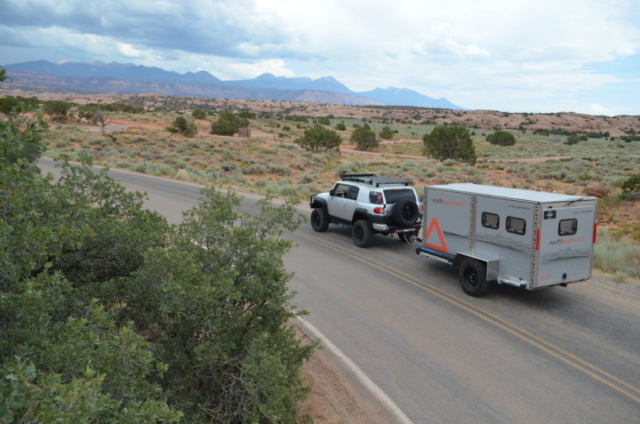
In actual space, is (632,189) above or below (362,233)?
above

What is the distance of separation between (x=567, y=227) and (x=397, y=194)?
5690 millimetres

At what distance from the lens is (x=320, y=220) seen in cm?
1730

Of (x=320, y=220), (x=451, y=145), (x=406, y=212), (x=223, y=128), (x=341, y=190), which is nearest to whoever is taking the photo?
(x=406, y=212)

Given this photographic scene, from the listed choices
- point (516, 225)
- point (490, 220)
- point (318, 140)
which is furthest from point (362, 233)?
point (318, 140)

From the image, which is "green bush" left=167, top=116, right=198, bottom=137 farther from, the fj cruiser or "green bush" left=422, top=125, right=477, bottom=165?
the fj cruiser

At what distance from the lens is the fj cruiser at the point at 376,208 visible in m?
14.6

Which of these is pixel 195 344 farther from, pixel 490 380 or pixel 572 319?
pixel 572 319

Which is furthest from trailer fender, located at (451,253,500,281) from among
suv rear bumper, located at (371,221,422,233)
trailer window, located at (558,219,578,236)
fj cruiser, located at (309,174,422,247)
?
suv rear bumper, located at (371,221,422,233)

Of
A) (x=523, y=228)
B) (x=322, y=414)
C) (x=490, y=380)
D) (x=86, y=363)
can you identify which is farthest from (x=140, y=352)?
(x=523, y=228)

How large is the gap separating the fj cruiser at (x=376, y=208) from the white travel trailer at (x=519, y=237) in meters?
2.74

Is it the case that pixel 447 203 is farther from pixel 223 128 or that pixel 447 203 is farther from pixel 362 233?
pixel 223 128

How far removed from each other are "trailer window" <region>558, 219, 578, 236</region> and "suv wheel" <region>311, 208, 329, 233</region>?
851cm

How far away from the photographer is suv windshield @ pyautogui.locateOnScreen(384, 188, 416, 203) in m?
14.9

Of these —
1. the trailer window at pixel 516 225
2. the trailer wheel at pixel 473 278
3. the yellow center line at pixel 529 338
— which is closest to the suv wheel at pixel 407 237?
the yellow center line at pixel 529 338
